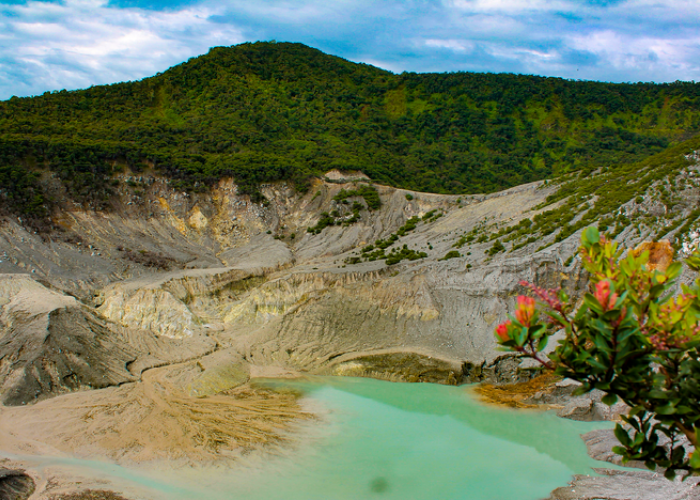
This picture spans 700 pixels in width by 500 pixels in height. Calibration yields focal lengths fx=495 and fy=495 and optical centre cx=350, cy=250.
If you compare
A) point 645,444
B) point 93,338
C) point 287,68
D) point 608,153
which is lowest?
point 93,338

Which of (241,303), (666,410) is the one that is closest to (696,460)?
(666,410)

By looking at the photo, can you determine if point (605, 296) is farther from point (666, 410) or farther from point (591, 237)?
point (666, 410)

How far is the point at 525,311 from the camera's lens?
15.7 feet

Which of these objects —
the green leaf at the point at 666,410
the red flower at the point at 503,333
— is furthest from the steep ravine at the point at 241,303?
the green leaf at the point at 666,410

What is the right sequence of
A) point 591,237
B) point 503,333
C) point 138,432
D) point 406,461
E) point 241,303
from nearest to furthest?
point 503,333, point 591,237, point 406,461, point 138,432, point 241,303

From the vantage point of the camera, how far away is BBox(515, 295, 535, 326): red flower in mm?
4776

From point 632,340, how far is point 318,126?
6687 centimetres

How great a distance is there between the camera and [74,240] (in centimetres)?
4019

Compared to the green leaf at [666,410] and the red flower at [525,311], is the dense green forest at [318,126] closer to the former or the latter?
the red flower at [525,311]

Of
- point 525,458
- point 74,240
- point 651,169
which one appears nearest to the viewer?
point 525,458

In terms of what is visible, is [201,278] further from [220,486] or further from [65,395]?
[220,486]

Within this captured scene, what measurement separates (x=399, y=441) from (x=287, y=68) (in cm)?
7388

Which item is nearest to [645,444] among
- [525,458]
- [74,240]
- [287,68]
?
[525,458]

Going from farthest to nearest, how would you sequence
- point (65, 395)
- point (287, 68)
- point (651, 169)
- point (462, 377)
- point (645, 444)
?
point (287, 68)
point (651, 169)
point (462, 377)
point (65, 395)
point (645, 444)
